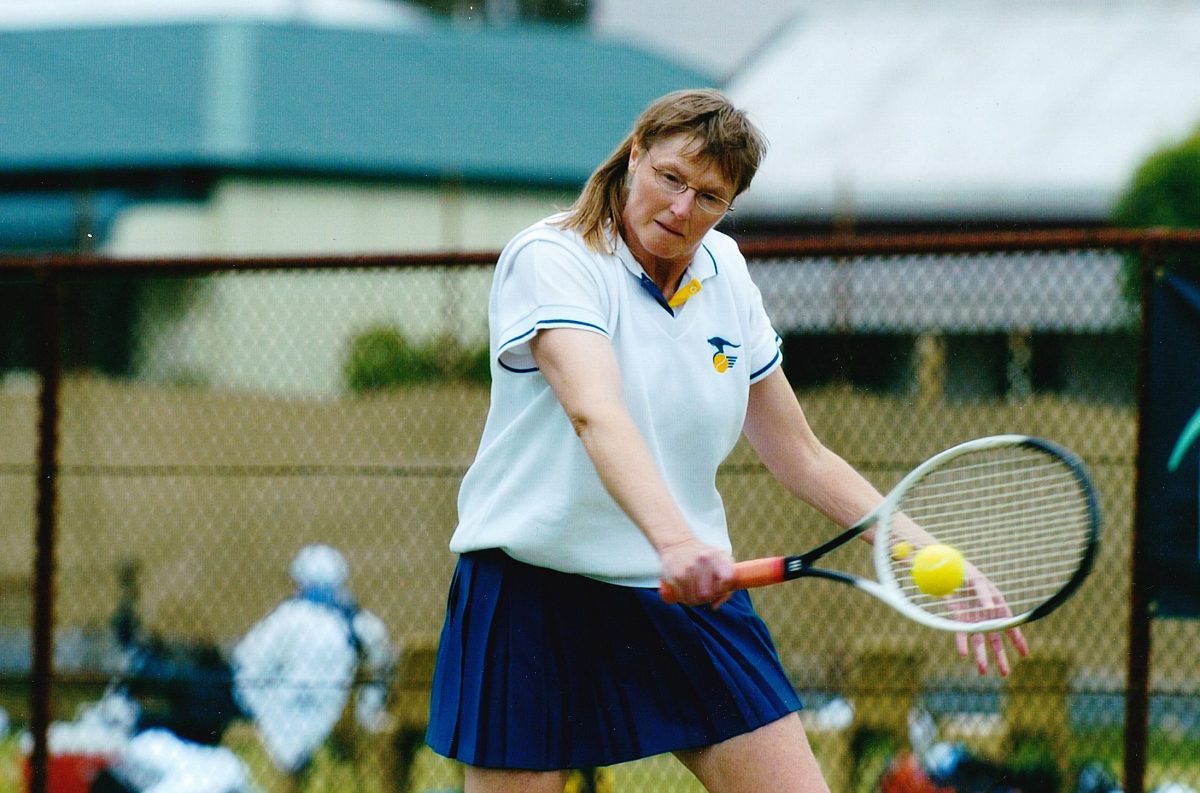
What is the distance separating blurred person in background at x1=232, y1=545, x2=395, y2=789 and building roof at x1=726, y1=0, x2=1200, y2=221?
37.3 feet

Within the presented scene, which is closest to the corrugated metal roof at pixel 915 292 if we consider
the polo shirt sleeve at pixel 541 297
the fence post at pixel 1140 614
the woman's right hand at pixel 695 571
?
the fence post at pixel 1140 614

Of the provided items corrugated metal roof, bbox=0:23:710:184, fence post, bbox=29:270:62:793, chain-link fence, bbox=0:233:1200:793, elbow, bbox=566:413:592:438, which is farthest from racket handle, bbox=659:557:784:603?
corrugated metal roof, bbox=0:23:710:184

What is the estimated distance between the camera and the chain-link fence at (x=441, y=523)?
498cm

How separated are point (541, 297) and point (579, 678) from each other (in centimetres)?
70

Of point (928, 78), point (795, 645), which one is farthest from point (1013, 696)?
point (928, 78)

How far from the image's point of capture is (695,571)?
2.26 metres

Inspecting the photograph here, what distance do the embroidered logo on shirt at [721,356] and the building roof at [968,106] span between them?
13.5m

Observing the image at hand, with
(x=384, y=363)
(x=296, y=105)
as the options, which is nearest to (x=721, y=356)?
(x=384, y=363)

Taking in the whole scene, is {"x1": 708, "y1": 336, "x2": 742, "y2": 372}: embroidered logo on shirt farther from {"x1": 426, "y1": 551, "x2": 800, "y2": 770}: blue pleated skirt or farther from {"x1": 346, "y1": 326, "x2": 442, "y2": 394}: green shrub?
{"x1": 346, "y1": 326, "x2": 442, "y2": 394}: green shrub

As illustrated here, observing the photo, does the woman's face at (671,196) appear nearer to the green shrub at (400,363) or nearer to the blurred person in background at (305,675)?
the blurred person in background at (305,675)

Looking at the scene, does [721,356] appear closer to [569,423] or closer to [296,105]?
[569,423]

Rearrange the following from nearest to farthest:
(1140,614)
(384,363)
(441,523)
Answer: (1140,614) → (441,523) → (384,363)

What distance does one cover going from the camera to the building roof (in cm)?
1758

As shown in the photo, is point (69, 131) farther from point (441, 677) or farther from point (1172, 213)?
point (441, 677)
